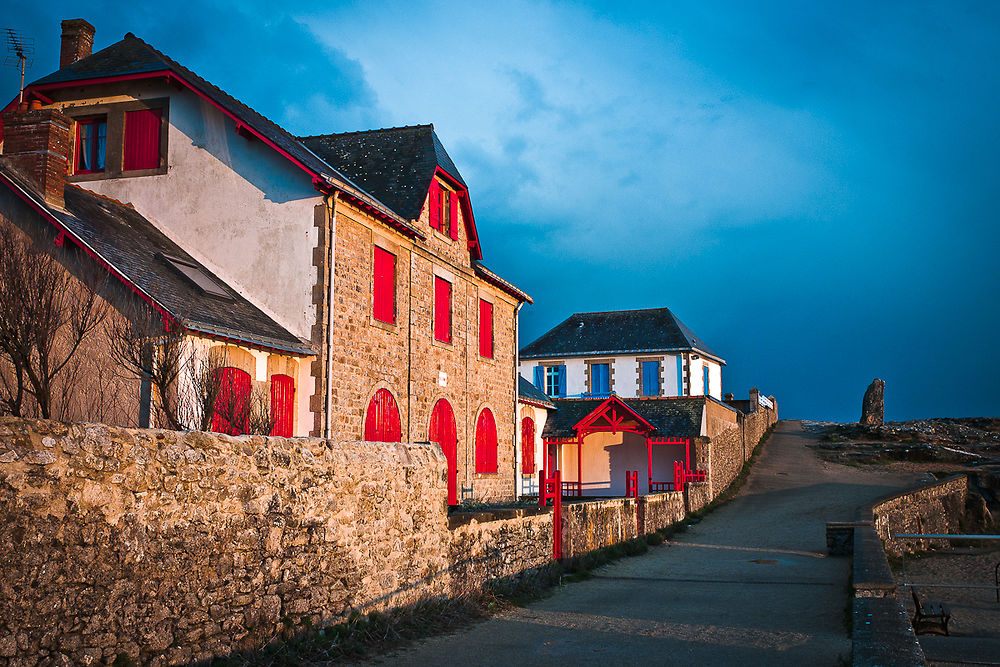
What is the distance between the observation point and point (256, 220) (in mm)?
15055

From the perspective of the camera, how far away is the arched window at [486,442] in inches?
807

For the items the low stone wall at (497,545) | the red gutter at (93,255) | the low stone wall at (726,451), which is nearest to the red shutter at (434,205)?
the red gutter at (93,255)

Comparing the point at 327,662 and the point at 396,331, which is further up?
the point at 396,331

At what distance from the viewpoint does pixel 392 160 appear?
18594 mm

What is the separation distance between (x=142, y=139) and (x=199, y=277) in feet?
11.9

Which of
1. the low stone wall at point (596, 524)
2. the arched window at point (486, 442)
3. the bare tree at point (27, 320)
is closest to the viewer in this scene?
the bare tree at point (27, 320)

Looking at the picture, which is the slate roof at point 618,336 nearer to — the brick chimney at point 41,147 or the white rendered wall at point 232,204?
the white rendered wall at point 232,204

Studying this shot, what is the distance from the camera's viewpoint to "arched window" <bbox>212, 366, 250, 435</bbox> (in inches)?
433

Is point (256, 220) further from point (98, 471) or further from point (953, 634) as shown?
point (953, 634)

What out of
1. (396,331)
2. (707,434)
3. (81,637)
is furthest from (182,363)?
(707,434)

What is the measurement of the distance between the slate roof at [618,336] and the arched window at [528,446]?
1537cm

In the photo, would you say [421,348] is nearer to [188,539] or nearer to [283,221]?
[283,221]

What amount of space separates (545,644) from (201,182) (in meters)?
10.9

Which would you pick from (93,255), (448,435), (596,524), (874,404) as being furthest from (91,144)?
(874,404)
